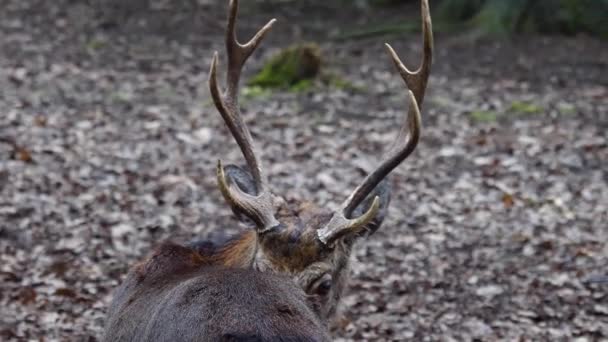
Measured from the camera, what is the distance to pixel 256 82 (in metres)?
13.0

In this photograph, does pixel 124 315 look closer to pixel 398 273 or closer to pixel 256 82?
pixel 398 273

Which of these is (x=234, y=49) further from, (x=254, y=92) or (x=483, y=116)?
(x=254, y=92)

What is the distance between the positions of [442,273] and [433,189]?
2.01 metres

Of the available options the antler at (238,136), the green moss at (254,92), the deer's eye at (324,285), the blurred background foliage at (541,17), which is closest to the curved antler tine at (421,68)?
the antler at (238,136)

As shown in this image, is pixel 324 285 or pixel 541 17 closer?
pixel 324 285

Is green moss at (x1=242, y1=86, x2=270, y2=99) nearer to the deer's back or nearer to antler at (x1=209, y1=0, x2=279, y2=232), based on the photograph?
antler at (x1=209, y1=0, x2=279, y2=232)

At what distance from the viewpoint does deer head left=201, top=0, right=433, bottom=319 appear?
17.6ft

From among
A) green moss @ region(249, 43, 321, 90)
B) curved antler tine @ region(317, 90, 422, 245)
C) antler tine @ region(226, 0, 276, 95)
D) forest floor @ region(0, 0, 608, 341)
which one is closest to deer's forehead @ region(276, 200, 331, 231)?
curved antler tine @ region(317, 90, 422, 245)

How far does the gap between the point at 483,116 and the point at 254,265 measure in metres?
7.03

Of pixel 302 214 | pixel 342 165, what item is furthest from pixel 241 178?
pixel 342 165

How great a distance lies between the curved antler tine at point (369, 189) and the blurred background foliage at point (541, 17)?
986 cm

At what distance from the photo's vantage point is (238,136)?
19.3ft

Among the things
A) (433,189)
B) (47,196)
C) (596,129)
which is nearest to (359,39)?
(596,129)

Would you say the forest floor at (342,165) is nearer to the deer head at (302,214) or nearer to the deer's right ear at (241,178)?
the deer head at (302,214)
